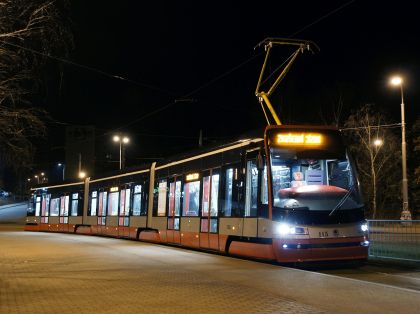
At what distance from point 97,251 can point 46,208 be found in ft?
70.0

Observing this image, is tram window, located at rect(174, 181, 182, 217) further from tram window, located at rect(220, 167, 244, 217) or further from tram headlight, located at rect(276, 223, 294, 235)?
tram headlight, located at rect(276, 223, 294, 235)

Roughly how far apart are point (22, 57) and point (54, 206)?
26666 mm

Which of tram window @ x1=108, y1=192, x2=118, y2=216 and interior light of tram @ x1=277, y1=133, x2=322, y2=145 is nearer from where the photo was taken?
interior light of tram @ x1=277, y1=133, x2=322, y2=145

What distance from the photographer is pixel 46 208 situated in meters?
38.2

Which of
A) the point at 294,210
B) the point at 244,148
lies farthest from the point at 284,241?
the point at 244,148

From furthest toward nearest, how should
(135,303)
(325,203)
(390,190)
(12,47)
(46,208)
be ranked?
(390,190) → (46,208) → (325,203) → (12,47) → (135,303)

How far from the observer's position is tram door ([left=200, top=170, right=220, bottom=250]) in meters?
16.6

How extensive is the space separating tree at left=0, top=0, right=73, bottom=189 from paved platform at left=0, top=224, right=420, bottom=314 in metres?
2.93

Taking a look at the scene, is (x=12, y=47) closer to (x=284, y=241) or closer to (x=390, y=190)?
(x=284, y=241)

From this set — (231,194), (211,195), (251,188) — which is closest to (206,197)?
(211,195)

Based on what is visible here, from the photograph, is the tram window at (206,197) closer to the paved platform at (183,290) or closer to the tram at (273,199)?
the tram at (273,199)

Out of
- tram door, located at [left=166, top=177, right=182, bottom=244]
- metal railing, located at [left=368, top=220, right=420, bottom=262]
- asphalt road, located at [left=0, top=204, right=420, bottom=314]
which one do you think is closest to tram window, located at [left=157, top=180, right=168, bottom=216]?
tram door, located at [left=166, top=177, right=182, bottom=244]

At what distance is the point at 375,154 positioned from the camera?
4266 cm

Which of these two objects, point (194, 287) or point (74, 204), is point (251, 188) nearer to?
point (194, 287)
